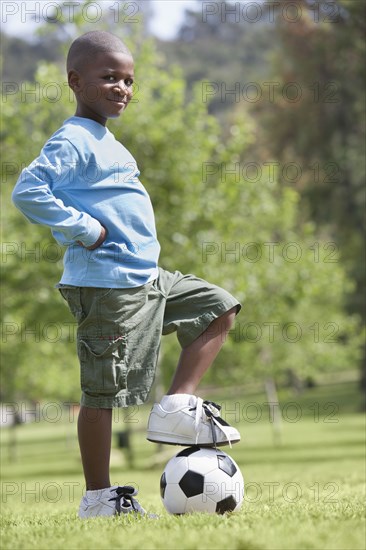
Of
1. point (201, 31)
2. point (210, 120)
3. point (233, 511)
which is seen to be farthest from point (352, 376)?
point (201, 31)

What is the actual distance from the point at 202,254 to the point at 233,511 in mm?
11050

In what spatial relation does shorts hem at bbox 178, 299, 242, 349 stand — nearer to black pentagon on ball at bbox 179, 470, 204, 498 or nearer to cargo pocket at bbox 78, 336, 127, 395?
cargo pocket at bbox 78, 336, 127, 395

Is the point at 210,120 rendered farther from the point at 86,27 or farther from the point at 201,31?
the point at 201,31

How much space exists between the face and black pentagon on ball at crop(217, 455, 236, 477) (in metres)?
1.98

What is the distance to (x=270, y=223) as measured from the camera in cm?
2136

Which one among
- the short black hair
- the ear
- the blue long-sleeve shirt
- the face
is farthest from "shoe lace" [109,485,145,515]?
the short black hair

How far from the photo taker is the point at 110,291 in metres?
4.45

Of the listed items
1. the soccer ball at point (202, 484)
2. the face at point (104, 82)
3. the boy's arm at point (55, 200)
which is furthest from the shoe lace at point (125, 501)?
the face at point (104, 82)

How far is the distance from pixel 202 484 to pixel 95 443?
59cm

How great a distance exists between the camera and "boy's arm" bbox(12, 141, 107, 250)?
430 cm

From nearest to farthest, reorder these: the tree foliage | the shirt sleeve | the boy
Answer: the shirt sleeve, the boy, the tree foliage

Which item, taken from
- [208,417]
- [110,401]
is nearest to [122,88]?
[110,401]

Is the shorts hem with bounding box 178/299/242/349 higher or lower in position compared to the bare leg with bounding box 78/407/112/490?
higher

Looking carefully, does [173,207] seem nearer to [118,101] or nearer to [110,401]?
[118,101]
